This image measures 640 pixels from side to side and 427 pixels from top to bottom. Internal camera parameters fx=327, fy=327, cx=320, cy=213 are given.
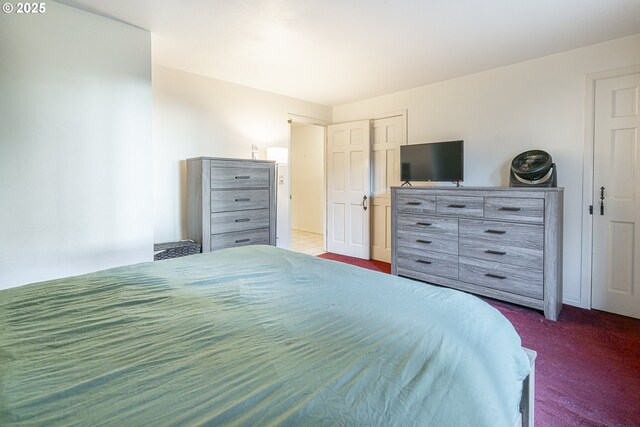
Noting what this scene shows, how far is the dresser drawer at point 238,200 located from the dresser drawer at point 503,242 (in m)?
2.14

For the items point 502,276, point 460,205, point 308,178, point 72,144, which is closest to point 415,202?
point 460,205

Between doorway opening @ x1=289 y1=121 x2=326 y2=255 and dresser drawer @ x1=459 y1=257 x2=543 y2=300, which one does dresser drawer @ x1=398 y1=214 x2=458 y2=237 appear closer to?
dresser drawer @ x1=459 y1=257 x2=543 y2=300

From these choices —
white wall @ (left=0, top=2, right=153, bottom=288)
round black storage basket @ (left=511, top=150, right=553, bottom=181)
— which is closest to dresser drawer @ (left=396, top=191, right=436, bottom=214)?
round black storage basket @ (left=511, top=150, right=553, bottom=181)

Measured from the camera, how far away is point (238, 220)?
3514 mm

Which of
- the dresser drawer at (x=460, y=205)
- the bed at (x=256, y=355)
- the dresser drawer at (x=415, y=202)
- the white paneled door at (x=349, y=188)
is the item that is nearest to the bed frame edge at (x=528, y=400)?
the bed at (x=256, y=355)

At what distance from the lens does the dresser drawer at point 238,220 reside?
3340 millimetres

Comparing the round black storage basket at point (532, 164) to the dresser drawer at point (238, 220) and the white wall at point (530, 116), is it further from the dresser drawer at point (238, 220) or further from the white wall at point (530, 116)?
the dresser drawer at point (238, 220)

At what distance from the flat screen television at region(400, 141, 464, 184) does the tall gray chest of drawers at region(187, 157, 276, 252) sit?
65.4 inches

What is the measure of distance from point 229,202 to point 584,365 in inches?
125

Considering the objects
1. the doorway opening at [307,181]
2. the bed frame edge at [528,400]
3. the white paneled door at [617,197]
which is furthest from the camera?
the doorway opening at [307,181]

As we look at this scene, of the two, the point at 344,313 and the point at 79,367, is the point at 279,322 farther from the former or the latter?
the point at 79,367

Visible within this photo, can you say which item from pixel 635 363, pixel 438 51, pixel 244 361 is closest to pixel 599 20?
pixel 438 51

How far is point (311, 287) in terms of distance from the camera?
1.39 metres

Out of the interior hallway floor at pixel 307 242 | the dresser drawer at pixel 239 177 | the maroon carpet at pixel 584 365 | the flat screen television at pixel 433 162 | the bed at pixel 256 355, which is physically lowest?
the maroon carpet at pixel 584 365
